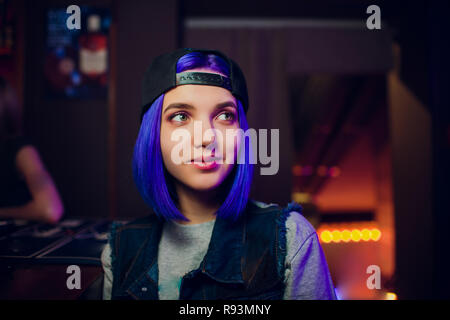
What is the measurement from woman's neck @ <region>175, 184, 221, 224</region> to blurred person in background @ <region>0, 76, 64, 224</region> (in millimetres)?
993

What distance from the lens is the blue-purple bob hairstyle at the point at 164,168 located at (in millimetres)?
714

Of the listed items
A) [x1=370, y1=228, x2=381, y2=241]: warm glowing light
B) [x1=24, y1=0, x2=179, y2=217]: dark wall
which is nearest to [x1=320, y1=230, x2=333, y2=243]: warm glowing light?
[x1=370, y1=228, x2=381, y2=241]: warm glowing light

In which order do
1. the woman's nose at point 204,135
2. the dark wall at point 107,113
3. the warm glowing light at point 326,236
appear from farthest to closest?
the warm glowing light at point 326,236, the dark wall at point 107,113, the woman's nose at point 204,135

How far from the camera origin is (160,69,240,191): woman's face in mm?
660

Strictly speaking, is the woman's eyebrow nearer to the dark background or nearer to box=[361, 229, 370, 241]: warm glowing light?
the dark background

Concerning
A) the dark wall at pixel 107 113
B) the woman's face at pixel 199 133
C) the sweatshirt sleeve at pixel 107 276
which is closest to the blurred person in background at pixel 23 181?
the dark wall at pixel 107 113

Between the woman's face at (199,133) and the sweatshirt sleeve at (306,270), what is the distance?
27cm

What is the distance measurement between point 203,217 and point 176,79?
0.41 m

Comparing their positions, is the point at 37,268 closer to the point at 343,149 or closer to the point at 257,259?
the point at 257,259

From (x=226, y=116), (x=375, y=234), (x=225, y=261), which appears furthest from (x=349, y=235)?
(x=226, y=116)

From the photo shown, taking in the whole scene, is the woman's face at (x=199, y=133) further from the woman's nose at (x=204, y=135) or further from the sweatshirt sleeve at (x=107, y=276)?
the sweatshirt sleeve at (x=107, y=276)

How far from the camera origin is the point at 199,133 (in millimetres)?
655
